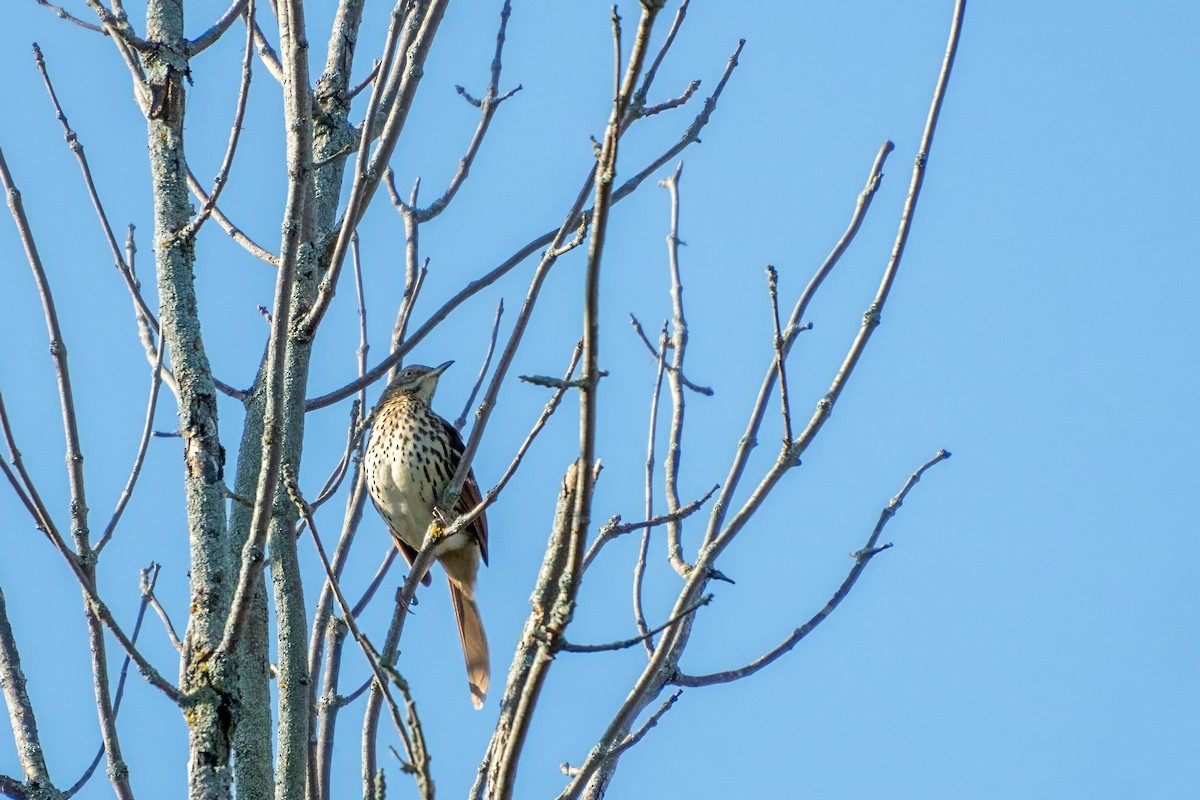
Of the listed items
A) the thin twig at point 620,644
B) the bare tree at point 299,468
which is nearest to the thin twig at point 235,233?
the bare tree at point 299,468

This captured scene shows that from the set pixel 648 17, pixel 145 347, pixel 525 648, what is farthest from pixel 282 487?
pixel 648 17

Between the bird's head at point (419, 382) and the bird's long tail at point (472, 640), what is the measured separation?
964mm

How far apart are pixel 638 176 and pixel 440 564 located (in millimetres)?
2897

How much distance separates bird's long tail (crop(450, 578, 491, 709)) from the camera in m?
5.60

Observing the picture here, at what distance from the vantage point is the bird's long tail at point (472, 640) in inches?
221

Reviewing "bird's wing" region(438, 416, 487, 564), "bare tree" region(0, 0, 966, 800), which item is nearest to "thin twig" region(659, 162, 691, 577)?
"bare tree" region(0, 0, 966, 800)

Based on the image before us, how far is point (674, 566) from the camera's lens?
344 centimetres

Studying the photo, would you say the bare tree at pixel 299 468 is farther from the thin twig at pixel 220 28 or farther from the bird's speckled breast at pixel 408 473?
the bird's speckled breast at pixel 408 473

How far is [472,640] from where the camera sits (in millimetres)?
5926

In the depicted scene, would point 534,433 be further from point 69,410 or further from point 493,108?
point 493,108

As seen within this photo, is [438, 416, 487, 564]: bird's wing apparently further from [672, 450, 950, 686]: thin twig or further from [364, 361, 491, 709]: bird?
[672, 450, 950, 686]: thin twig

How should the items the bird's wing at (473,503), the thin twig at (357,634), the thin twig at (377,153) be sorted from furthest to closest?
the bird's wing at (473,503) → the thin twig at (377,153) → the thin twig at (357,634)

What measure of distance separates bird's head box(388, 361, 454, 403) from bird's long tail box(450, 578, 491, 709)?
3.16ft

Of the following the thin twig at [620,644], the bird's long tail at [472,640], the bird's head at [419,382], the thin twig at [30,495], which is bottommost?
the thin twig at [620,644]
